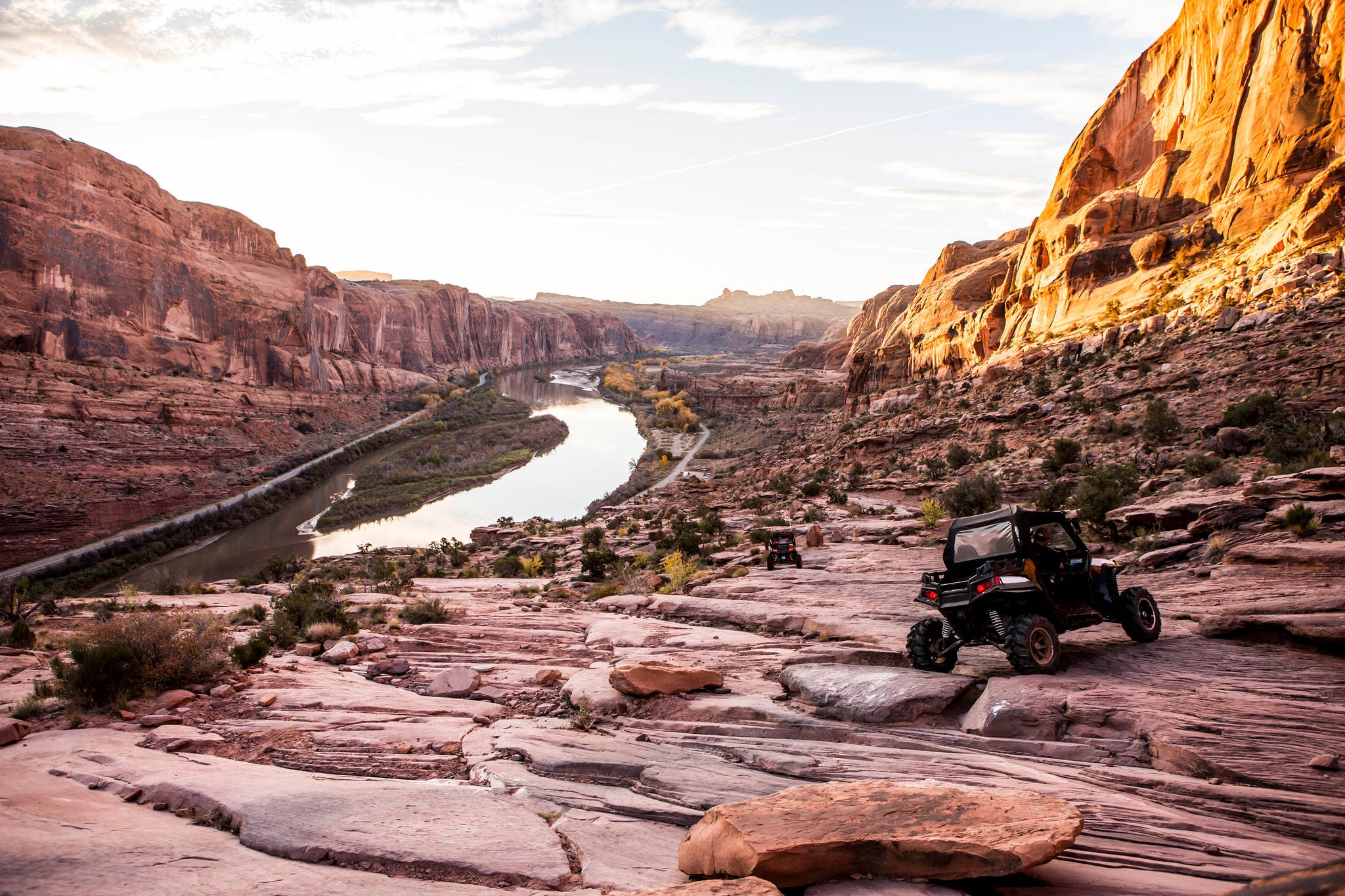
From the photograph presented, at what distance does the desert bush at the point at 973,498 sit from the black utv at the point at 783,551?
5.09m

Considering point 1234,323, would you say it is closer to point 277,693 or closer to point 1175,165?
point 1175,165

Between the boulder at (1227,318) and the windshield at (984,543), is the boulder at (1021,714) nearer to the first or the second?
the windshield at (984,543)

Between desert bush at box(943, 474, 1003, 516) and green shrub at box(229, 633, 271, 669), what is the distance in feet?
46.4

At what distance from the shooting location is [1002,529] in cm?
660

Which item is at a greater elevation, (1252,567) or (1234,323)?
(1234,323)

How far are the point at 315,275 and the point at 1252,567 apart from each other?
89.9 meters

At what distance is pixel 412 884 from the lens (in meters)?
3.58

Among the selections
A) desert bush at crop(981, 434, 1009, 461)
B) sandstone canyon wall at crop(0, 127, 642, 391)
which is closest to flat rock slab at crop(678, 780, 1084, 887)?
desert bush at crop(981, 434, 1009, 461)

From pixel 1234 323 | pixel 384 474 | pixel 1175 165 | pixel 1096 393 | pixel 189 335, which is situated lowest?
pixel 384 474

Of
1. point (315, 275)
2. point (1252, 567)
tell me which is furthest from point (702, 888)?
point (315, 275)

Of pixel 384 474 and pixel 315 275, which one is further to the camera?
pixel 315 275

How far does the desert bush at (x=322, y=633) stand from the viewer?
10438mm

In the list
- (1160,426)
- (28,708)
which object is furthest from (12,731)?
(1160,426)

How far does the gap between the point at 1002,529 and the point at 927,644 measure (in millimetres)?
1381
